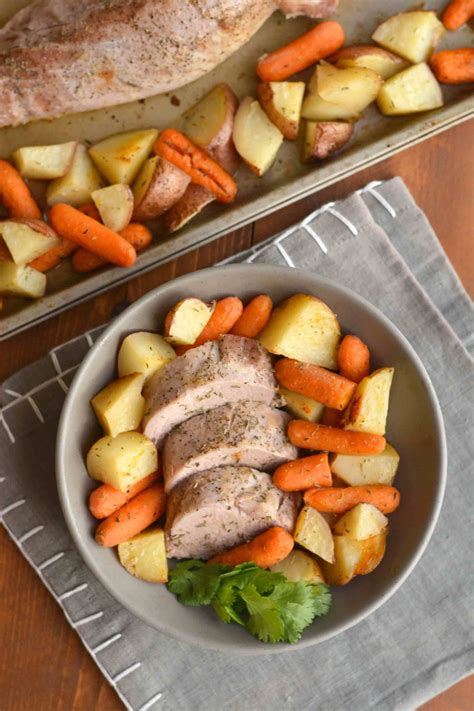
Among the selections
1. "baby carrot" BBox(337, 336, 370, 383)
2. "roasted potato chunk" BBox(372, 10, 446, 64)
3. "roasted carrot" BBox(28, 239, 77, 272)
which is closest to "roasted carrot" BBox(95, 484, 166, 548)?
"baby carrot" BBox(337, 336, 370, 383)

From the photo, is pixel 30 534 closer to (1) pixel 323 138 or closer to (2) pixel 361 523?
(2) pixel 361 523

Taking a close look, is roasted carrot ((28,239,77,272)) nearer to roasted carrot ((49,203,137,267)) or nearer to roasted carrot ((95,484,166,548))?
roasted carrot ((49,203,137,267))

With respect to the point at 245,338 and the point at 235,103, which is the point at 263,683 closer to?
the point at 245,338

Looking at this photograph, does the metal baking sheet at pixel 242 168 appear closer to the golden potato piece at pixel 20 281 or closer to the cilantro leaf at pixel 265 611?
the golden potato piece at pixel 20 281

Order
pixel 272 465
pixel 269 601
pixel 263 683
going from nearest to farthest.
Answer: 1. pixel 269 601
2. pixel 272 465
3. pixel 263 683

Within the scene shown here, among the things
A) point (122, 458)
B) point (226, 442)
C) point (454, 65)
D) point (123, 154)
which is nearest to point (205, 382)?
point (226, 442)

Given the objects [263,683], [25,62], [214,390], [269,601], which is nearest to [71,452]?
[214,390]

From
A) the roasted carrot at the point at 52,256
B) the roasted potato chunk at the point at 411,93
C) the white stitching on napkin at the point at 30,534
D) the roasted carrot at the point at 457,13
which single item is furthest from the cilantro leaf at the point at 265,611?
the roasted carrot at the point at 457,13
